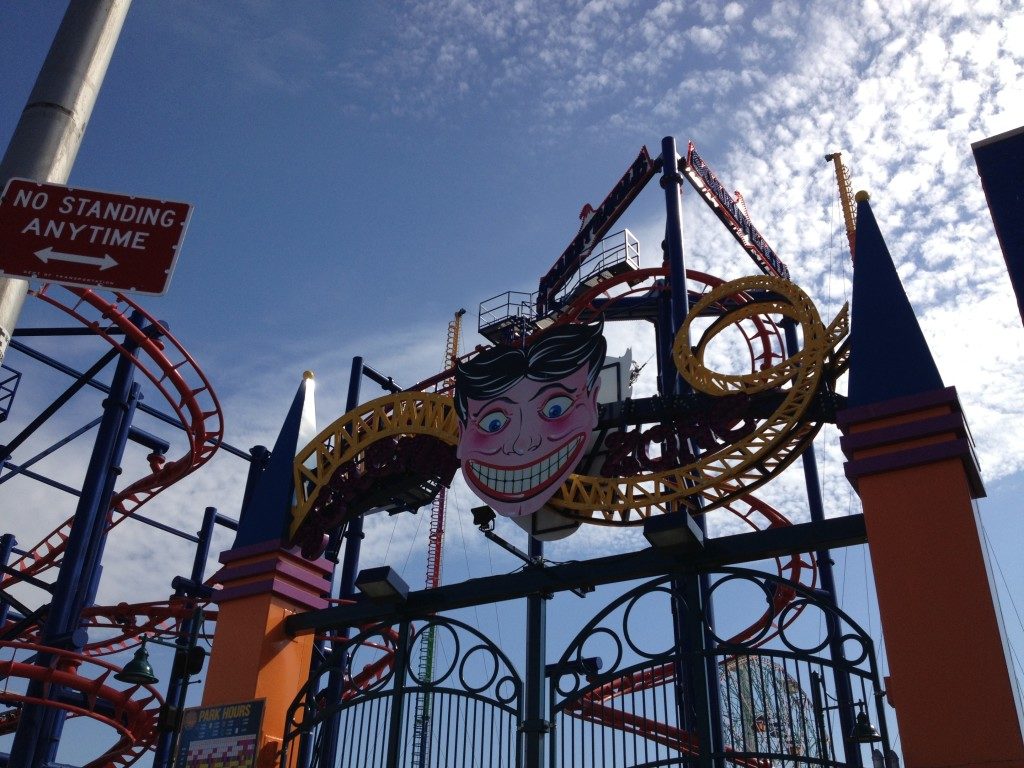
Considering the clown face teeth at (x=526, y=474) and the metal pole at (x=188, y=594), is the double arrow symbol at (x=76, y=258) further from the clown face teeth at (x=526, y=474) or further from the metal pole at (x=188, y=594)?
the metal pole at (x=188, y=594)

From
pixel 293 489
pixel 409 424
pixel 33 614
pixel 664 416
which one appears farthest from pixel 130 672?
pixel 33 614

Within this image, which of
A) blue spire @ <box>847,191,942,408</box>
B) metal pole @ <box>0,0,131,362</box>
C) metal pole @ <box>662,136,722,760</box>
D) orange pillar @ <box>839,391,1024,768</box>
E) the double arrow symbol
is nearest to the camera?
metal pole @ <box>0,0,131,362</box>

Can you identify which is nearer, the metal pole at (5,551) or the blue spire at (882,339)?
the blue spire at (882,339)

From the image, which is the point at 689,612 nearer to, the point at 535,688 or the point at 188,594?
the point at 535,688

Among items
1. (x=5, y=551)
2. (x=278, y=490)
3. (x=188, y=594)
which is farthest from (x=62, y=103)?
(x=5, y=551)

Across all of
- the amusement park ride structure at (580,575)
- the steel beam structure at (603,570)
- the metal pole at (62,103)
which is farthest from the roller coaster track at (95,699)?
the metal pole at (62,103)

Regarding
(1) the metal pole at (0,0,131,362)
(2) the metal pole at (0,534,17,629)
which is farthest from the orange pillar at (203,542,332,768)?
(2) the metal pole at (0,534,17,629)

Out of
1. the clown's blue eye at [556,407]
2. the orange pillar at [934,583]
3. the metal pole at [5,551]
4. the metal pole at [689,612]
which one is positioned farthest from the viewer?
the metal pole at [5,551]

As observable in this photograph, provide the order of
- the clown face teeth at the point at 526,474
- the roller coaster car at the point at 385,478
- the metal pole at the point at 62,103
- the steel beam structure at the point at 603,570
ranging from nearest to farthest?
1. the metal pole at the point at 62,103
2. the steel beam structure at the point at 603,570
3. the clown face teeth at the point at 526,474
4. the roller coaster car at the point at 385,478

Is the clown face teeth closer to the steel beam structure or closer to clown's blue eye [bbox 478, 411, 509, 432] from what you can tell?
clown's blue eye [bbox 478, 411, 509, 432]

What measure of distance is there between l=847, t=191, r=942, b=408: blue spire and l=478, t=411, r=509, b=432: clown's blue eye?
10.6 feet

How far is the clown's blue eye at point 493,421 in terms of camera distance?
9.60 meters

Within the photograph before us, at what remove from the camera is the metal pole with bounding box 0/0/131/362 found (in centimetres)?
403

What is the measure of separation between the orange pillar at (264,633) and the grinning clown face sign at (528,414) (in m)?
2.21
